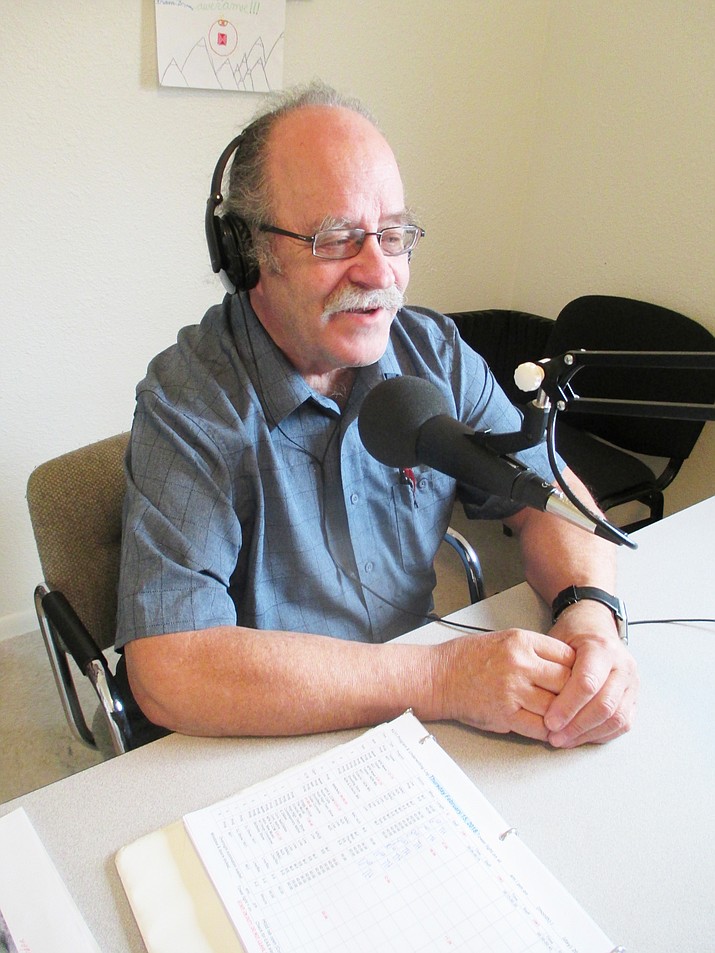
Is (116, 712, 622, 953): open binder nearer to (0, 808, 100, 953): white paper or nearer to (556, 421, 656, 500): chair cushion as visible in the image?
(0, 808, 100, 953): white paper

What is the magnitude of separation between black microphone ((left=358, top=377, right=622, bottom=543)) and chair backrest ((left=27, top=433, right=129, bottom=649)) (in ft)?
1.74

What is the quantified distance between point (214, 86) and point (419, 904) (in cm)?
174

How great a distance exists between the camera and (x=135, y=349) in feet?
6.18

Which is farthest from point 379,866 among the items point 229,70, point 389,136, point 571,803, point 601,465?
point 389,136

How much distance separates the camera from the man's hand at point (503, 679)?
792 millimetres

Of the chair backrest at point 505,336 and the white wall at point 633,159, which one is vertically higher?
the white wall at point 633,159

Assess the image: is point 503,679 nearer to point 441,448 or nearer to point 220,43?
point 441,448

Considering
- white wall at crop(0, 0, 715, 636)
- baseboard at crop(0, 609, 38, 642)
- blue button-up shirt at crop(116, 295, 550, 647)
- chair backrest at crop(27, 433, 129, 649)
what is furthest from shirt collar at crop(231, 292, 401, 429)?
baseboard at crop(0, 609, 38, 642)

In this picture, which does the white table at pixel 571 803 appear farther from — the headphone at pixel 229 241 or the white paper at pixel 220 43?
the white paper at pixel 220 43

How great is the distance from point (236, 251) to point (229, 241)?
17 millimetres

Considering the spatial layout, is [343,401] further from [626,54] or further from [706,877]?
[626,54]

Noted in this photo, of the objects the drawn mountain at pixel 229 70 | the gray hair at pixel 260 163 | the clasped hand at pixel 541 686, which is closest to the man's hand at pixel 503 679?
the clasped hand at pixel 541 686

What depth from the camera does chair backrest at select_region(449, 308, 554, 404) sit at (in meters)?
2.31

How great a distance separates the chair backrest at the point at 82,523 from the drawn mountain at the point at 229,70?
3.41ft
